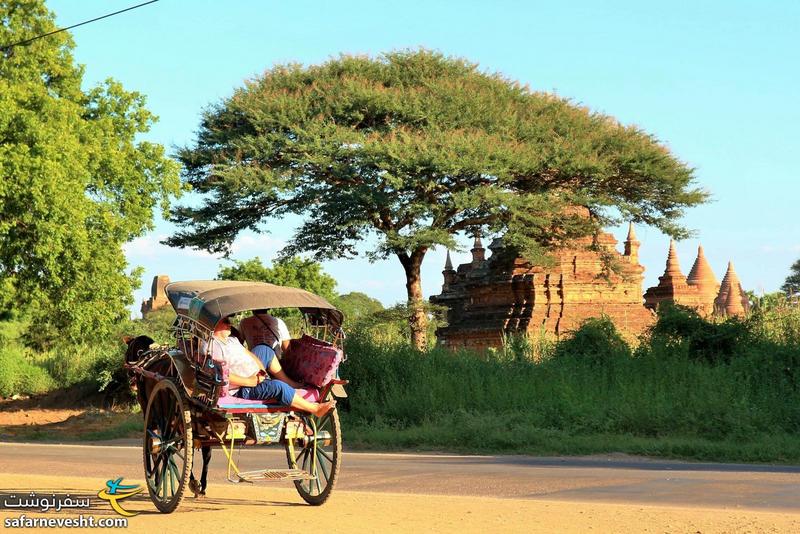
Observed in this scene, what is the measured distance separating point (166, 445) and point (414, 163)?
27.1 metres

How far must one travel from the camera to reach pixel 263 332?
10023mm

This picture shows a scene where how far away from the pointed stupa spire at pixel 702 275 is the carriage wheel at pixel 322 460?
5998 centimetres

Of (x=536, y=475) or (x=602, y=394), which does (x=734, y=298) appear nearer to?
(x=602, y=394)

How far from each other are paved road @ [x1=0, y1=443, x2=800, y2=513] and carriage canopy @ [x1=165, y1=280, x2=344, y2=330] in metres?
2.61

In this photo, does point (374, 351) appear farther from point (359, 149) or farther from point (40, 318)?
point (40, 318)

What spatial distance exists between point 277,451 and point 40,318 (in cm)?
2165

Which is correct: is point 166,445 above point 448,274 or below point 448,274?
below

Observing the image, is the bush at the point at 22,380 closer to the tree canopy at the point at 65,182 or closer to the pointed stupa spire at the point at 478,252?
the tree canopy at the point at 65,182

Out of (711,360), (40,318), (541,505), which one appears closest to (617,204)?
(711,360)

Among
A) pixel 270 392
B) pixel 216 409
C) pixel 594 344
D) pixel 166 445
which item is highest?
pixel 594 344

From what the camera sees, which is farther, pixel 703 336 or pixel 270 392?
pixel 703 336

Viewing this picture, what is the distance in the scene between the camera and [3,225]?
3145 centimetres

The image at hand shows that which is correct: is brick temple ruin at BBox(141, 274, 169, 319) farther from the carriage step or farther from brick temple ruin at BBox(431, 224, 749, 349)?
the carriage step

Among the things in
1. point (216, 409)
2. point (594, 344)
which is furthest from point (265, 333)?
point (594, 344)
